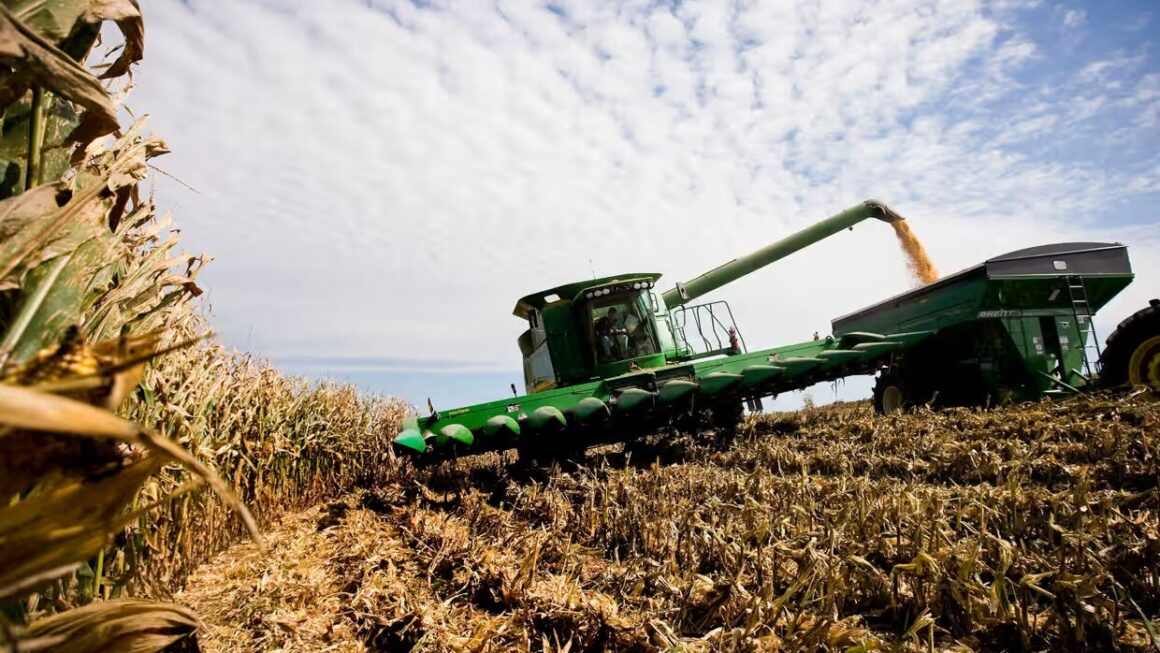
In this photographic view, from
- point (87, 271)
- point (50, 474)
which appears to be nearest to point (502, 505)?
point (87, 271)

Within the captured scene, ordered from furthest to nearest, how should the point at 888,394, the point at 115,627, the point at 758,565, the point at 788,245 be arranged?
the point at 788,245 → the point at 888,394 → the point at 758,565 → the point at 115,627

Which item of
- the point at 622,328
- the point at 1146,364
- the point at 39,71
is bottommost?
the point at 1146,364

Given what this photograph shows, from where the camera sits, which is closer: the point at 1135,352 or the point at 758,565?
the point at 758,565

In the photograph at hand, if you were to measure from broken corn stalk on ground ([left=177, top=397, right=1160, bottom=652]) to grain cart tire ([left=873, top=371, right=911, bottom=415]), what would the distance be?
315 cm

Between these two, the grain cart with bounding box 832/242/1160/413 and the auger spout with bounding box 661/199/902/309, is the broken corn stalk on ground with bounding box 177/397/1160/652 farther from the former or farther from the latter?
the auger spout with bounding box 661/199/902/309

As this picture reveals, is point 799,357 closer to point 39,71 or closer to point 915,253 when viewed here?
point 915,253

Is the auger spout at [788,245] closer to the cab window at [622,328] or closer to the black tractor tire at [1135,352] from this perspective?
the cab window at [622,328]

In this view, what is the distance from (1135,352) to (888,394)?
275 centimetres

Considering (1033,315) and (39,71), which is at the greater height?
(39,71)

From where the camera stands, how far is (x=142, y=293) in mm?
1642

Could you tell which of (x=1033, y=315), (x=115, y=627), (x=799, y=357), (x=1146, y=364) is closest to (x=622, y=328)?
(x=799, y=357)

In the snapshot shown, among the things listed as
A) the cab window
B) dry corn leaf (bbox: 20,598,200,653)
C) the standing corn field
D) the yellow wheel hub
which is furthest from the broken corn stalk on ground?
the cab window

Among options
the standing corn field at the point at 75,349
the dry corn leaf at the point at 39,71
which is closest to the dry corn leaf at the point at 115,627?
the standing corn field at the point at 75,349

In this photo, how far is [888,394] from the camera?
314 inches
